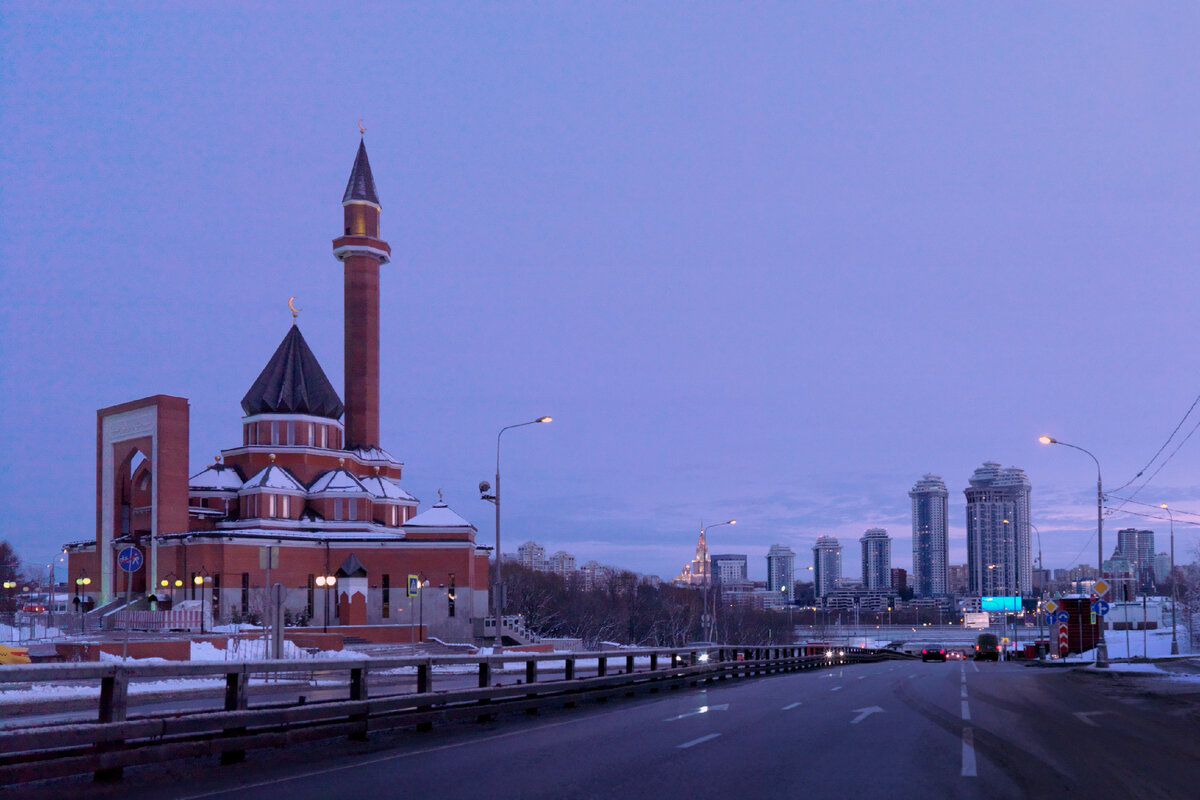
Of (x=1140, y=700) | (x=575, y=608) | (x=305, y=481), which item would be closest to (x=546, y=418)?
Answer: (x=1140, y=700)

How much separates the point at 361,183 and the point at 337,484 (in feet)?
92.5

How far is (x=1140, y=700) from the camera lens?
22.8 m

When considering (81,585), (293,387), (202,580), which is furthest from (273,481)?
(81,585)

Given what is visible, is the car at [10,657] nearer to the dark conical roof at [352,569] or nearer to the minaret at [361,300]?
the dark conical roof at [352,569]

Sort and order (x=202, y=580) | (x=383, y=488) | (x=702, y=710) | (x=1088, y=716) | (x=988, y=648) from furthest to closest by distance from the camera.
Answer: (x=383, y=488) → (x=988, y=648) → (x=202, y=580) → (x=702, y=710) → (x=1088, y=716)

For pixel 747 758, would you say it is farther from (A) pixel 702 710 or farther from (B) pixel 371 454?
(B) pixel 371 454

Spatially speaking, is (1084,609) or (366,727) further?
(1084,609)

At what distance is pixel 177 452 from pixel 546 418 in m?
49.0

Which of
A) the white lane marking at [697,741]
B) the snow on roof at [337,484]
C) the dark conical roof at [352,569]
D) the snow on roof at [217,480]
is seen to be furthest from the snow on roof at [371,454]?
the white lane marking at [697,741]

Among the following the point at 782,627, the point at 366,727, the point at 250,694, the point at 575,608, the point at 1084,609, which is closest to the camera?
the point at 250,694

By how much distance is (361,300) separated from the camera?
315 feet

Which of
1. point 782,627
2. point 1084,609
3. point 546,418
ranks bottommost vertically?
point 782,627

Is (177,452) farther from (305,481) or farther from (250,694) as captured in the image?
(250,694)

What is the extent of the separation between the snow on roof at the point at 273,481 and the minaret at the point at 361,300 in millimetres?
9786
